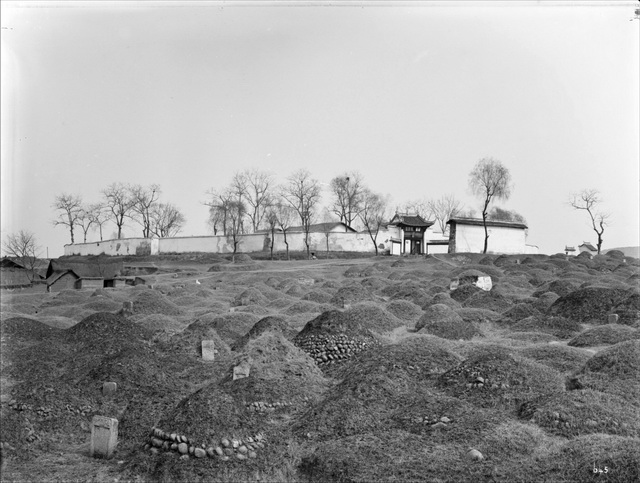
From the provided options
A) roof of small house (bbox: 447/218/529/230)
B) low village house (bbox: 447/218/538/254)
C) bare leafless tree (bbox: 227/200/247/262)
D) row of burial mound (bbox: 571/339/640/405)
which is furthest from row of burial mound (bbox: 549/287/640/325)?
bare leafless tree (bbox: 227/200/247/262)

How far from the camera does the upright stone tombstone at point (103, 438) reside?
28.1ft

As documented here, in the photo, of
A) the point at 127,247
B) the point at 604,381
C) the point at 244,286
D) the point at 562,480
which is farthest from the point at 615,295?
the point at 127,247

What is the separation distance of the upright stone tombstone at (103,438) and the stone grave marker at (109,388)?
2.88m

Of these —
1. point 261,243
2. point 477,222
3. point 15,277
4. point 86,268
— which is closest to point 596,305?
point 86,268

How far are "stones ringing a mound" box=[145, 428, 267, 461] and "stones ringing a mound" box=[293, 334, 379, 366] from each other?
241 inches

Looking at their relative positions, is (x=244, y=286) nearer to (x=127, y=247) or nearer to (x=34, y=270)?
(x=34, y=270)

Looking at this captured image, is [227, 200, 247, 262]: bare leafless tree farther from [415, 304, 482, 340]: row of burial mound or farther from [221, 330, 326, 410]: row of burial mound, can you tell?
[221, 330, 326, 410]: row of burial mound

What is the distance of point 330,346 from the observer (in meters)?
14.6

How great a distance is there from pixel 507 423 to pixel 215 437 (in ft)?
15.0

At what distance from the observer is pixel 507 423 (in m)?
9.09

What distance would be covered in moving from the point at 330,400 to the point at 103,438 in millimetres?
3780

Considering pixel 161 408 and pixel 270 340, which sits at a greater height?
pixel 270 340

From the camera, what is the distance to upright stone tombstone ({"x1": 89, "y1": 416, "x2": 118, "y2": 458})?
858cm

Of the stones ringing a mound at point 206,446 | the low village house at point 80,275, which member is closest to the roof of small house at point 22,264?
the low village house at point 80,275
